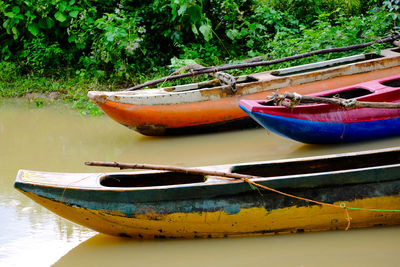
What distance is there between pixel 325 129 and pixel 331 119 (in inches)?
5.2

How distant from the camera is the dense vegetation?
9328 mm

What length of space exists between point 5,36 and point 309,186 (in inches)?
331

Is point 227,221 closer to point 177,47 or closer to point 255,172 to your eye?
point 255,172

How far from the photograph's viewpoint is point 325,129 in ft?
20.6

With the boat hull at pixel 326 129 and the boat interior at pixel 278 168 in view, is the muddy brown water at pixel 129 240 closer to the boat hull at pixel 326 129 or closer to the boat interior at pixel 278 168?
the boat hull at pixel 326 129

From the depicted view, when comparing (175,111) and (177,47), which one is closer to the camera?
(175,111)

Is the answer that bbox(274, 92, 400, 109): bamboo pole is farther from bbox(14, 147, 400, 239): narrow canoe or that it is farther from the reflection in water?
the reflection in water

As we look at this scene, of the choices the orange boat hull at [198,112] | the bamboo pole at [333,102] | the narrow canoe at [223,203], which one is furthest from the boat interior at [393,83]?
the narrow canoe at [223,203]

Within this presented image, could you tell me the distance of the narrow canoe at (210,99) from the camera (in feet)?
23.5

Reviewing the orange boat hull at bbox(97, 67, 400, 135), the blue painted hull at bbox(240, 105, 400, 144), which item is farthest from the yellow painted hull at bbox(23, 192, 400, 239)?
the orange boat hull at bbox(97, 67, 400, 135)

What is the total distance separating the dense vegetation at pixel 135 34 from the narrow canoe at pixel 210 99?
1.59 meters

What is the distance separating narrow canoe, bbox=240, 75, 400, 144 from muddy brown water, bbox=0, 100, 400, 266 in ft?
0.56

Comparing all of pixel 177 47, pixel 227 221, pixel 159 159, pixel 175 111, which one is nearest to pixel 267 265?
pixel 227 221

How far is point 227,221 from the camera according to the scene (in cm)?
448
